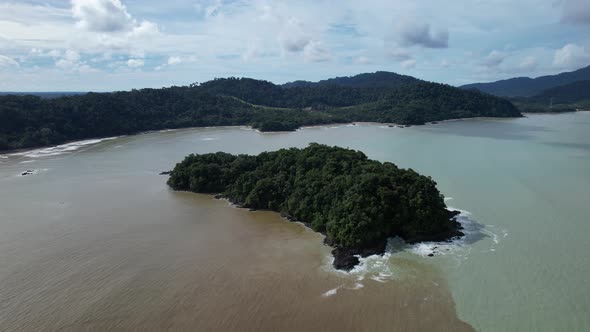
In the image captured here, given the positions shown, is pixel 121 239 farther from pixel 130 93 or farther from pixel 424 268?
pixel 130 93

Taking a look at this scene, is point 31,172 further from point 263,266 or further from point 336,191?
point 336,191

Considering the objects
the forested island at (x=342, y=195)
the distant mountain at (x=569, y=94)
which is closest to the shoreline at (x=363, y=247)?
the forested island at (x=342, y=195)

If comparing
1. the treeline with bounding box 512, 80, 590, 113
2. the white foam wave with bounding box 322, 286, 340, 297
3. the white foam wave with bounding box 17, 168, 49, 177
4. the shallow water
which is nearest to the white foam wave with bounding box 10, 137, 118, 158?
the white foam wave with bounding box 17, 168, 49, 177

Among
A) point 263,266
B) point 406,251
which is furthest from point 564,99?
point 263,266

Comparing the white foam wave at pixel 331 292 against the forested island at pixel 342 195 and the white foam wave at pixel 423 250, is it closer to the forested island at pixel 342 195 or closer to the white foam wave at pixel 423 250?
the white foam wave at pixel 423 250

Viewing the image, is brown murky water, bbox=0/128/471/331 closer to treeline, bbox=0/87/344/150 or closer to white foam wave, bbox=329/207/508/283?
white foam wave, bbox=329/207/508/283

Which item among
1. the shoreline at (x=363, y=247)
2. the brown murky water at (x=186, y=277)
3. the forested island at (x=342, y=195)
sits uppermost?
the forested island at (x=342, y=195)
